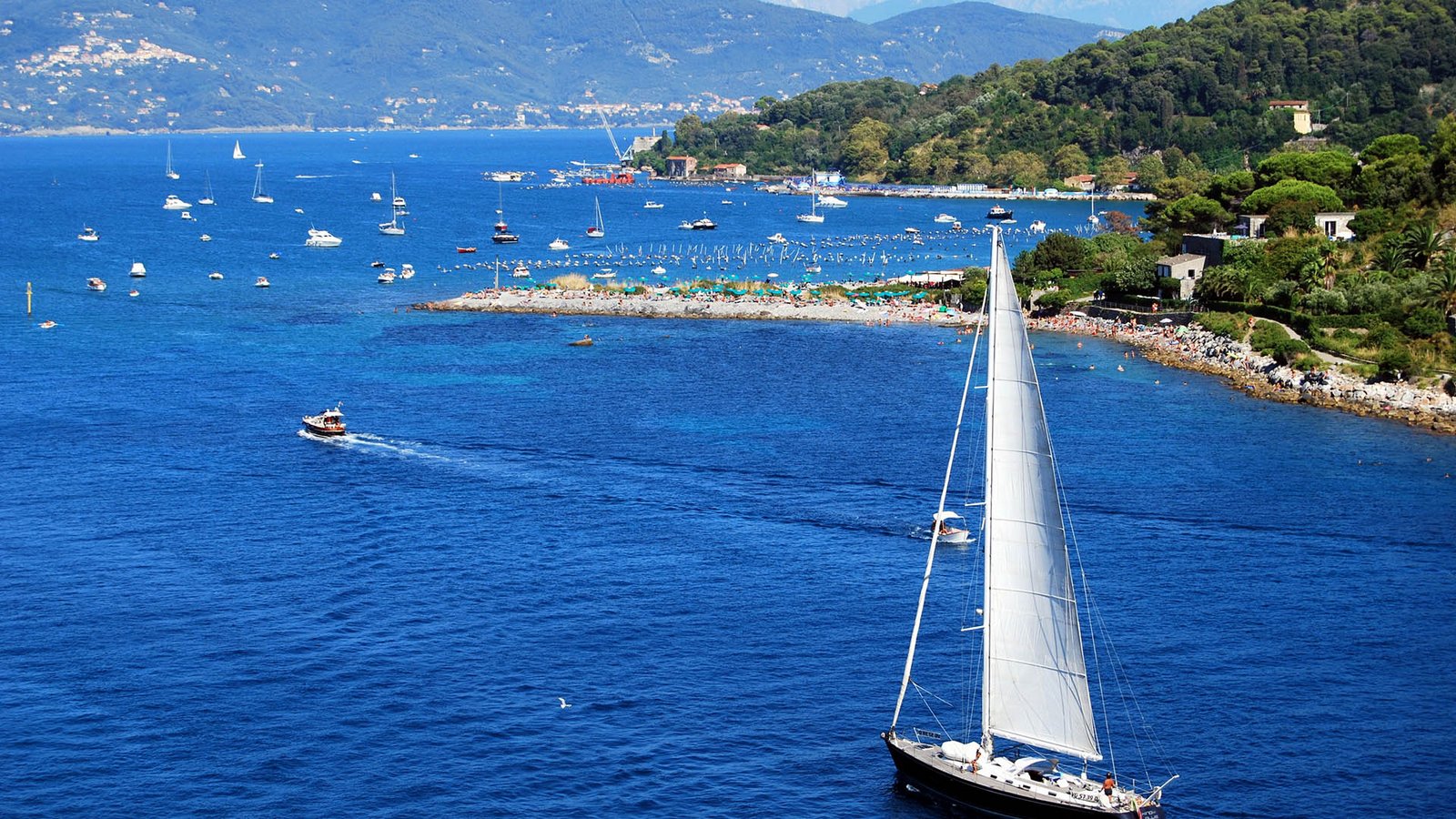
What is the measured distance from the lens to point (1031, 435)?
136ft

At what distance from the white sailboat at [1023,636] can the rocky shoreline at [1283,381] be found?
53808 millimetres

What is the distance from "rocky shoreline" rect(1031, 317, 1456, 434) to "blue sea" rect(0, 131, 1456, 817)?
274 centimetres

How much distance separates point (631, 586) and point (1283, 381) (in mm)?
55049

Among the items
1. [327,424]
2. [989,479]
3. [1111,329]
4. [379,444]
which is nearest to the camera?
[989,479]

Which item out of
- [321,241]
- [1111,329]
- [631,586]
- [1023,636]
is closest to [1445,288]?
[1111,329]

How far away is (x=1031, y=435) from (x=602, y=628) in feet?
71.0

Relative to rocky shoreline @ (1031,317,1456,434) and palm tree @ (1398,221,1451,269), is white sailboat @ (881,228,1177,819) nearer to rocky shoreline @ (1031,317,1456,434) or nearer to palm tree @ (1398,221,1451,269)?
A: rocky shoreline @ (1031,317,1456,434)

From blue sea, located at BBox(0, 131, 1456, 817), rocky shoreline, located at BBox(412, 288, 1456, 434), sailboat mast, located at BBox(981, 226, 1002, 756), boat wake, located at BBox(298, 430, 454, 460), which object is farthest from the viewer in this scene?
rocky shoreline, located at BBox(412, 288, 1456, 434)

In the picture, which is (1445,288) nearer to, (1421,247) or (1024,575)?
(1421,247)

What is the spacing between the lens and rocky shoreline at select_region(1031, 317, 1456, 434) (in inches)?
3583

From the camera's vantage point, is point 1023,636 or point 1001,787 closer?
point 1001,787

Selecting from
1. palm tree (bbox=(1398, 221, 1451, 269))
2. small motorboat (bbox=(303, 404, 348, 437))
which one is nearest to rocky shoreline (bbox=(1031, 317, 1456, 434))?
palm tree (bbox=(1398, 221, 1451, 269))

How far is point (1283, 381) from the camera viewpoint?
329ft

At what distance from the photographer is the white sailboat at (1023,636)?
4144cm
